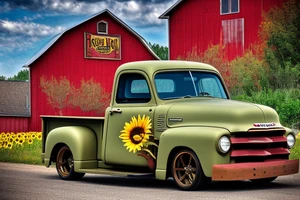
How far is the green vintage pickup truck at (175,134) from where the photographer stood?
387 inches

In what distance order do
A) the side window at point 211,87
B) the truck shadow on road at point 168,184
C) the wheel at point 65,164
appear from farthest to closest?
the wheel at point 65,164 < the side window at point 211,87 < the truck shadow on road at point 168,184

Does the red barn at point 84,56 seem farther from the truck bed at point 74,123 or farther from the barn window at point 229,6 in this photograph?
the truck bed at point 74,123

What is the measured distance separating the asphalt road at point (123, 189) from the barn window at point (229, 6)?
1696cm

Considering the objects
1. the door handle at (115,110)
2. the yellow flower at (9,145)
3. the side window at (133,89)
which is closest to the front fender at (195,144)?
the side window at (133,89)

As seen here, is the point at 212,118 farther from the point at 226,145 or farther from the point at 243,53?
the point at 243,53

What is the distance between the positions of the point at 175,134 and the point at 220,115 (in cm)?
59

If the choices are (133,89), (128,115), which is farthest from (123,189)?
(133,89)

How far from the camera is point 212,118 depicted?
10.0 m

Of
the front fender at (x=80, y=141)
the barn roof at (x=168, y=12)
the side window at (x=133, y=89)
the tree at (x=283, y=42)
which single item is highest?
the barn roof at (x=168, y=12)

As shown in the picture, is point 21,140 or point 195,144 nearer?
point 195,144

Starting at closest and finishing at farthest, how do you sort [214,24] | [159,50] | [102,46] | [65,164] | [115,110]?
1. [115,110]
2. [65,164]
3. [214,24]
4. [102,46]
5. [159,50]

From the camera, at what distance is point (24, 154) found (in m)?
18.1

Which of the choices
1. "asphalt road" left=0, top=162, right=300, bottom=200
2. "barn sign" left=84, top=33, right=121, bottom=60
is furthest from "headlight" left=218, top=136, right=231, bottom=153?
"barn sign" left=84, top=33, right=121, bottom=60

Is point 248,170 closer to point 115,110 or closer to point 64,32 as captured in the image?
point 115,110
